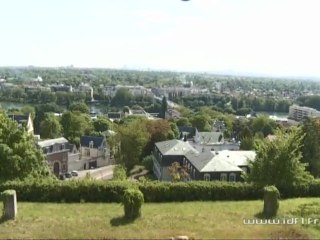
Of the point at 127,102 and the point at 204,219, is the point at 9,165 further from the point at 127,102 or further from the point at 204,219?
the point at 127,102

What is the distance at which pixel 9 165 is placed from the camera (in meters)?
21.8

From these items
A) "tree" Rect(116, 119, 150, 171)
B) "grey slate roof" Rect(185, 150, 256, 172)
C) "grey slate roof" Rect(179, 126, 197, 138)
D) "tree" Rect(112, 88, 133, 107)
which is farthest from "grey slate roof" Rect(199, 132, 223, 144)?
"tree" Rect(112, 88, 133, 107)

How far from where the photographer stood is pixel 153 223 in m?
14.2

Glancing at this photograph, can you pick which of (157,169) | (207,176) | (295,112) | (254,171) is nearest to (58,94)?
(295,112)

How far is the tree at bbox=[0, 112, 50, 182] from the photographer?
71.4 ft

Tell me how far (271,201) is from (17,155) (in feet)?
43.1

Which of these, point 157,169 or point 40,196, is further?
point 157,169

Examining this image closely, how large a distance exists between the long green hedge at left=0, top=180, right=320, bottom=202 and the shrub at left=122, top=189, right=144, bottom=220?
3.70 meters

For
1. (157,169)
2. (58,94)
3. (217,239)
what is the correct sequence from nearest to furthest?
(217,239) < (157,169) < (58,94)

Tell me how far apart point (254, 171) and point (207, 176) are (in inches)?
446

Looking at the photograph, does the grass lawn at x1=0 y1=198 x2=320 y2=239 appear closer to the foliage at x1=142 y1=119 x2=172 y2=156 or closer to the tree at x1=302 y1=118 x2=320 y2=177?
the tree at x1=302 y1=118 x2=320 y2=177

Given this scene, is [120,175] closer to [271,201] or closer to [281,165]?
[281,165]

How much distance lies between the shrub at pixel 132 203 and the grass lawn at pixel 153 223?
0.27 metres

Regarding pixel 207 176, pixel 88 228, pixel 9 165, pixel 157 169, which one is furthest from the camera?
pixel 157 169
